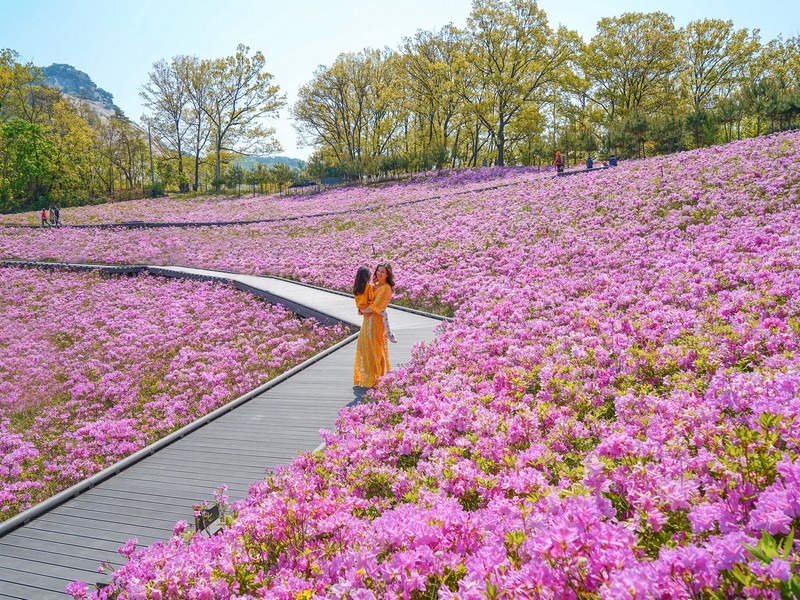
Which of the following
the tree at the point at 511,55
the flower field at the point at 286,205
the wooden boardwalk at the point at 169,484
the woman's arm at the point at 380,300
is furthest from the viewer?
the tree at the point at 511,55

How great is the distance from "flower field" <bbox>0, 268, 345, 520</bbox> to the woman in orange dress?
3.40 metres

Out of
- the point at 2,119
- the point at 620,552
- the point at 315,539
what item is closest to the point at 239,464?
the point at 315,539

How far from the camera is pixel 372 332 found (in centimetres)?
974

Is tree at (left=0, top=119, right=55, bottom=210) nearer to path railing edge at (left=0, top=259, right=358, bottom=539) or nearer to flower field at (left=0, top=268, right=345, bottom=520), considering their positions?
flower field at (left=0, top=268, right=345, bottom=520)

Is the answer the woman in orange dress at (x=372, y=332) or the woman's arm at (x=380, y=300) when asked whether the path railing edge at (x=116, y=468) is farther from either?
the woman's arm at (x=380, y=300)

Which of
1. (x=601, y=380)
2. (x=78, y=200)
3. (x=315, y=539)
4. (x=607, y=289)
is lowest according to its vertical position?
(x=315, y=539)

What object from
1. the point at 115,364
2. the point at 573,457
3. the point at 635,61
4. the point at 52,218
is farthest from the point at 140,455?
the point at 635,61

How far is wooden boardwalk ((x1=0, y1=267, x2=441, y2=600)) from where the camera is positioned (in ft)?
18.3

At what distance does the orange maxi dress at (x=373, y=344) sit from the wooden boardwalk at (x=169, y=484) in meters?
0.44

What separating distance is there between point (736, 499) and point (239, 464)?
6.41m

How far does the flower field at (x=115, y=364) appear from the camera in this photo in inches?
369

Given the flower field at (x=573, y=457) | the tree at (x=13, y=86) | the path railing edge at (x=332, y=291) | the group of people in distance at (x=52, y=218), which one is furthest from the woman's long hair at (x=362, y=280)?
the tree at (x=13, y=86)

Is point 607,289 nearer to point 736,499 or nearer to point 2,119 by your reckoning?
point 736,499

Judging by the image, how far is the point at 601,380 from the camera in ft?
21.9
